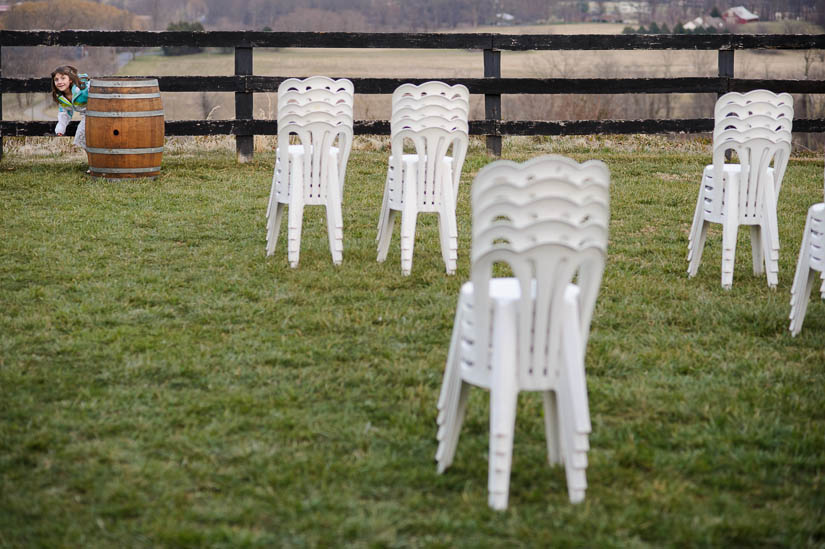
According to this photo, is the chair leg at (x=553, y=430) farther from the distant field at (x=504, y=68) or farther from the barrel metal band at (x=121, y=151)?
the distant field at (x=504, y=68)

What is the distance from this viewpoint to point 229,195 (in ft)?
31.0

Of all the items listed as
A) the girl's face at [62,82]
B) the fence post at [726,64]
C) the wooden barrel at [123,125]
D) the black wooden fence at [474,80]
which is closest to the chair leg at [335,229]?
the wooden barrel at [123,125]

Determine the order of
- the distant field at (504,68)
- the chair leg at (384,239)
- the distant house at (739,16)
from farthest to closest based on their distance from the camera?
Answer: the distant house at (739,16) → the distant field at (504,68) → the chair leg at (384,239)

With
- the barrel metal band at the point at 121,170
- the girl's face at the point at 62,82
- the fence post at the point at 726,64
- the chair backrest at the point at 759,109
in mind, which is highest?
the fence post at the point at 726,64

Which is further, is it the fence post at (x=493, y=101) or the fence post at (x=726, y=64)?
the fence post at (x=726, y=64)

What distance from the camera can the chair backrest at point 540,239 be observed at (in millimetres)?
3188

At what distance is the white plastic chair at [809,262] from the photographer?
4980 mm

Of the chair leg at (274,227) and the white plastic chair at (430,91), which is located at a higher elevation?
the white plastic chair at (430,91)

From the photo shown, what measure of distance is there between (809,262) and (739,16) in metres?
26.9

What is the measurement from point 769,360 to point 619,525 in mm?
2065

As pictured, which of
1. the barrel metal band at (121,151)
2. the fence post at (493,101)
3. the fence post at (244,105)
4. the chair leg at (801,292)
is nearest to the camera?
the chair leg at (801,292)

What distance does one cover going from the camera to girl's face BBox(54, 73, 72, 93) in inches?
407

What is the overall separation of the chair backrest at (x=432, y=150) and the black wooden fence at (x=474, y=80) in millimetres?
4936

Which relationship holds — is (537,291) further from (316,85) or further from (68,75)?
(68,75)
